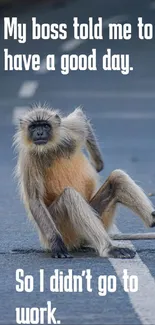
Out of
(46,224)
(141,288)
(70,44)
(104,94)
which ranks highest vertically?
(70,44)

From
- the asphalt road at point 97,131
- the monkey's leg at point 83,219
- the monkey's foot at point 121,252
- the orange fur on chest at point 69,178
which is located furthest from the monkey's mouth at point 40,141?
the monkey's foot at point 121,252

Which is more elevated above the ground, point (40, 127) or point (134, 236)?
point (40, 127)

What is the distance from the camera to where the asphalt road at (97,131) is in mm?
7199

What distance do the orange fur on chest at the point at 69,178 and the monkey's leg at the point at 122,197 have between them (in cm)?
12

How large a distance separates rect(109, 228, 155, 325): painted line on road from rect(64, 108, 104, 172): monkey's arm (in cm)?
96

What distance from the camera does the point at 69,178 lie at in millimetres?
9453

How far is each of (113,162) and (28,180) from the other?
17.3 ft

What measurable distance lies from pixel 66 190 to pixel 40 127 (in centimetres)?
81

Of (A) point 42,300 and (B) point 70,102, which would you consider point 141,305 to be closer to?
(A) point 42,300

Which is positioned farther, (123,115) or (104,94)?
(104,94)

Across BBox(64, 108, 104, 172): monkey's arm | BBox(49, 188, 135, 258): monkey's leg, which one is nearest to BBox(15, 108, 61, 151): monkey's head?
BBox(64, 108, 104, 172): monkey's arm

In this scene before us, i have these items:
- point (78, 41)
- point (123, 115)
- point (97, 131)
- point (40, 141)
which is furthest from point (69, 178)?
point (78, 41)

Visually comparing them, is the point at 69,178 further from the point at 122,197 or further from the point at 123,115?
the point at 123,115

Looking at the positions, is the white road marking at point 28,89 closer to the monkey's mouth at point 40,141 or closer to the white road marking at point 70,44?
the white road marking at point 70,44
